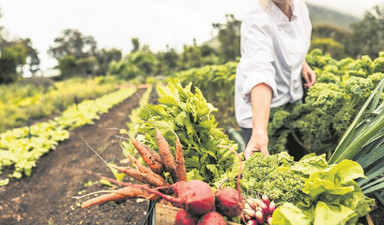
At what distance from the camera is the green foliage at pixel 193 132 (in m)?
1.62

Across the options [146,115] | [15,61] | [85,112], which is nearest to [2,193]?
[146,115]

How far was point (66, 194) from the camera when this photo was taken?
3.45 metres

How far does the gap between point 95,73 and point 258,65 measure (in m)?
39.7

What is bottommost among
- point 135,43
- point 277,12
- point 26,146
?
point 26,146

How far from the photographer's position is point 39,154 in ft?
13.7

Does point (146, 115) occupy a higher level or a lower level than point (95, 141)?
higher

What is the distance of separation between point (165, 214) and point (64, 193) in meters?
2.84

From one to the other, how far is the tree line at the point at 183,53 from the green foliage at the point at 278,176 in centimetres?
861

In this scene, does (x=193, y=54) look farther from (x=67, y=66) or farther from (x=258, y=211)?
(x=67, y=66)

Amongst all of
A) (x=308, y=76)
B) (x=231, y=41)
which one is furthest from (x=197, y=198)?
(x=231, y=41)

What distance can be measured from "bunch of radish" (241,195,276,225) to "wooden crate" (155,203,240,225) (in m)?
0.35

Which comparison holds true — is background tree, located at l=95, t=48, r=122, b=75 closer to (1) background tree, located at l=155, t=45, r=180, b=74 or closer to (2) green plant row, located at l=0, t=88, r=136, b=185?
(1) background tree, located at l=155, t=45, r=180, b=74

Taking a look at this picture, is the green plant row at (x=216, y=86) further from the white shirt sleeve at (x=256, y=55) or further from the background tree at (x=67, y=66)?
the background tree at (x=67, y=66)

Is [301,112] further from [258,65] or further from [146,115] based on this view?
[146,115]
